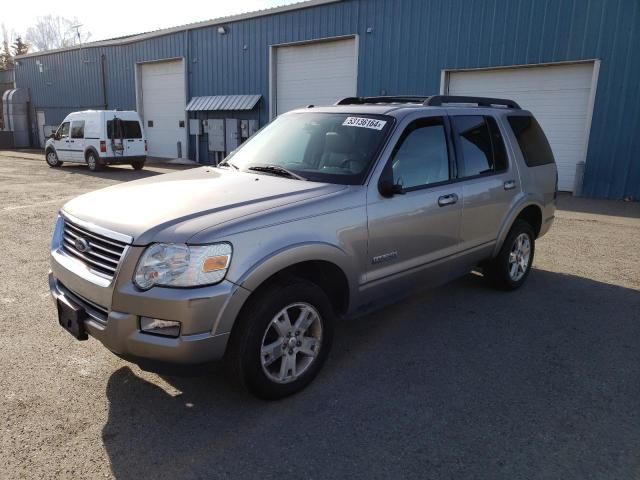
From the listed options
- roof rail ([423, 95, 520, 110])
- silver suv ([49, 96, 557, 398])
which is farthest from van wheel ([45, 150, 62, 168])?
roof rail ([423, 95, 520, 110])

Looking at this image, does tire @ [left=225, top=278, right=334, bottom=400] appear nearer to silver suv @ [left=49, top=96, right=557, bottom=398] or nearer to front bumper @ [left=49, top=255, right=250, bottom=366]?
silver suv @ [left=49, top=96, right=557, bottom=398]

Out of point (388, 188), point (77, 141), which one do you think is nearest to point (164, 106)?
point (77, 141)

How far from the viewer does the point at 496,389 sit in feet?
11.0

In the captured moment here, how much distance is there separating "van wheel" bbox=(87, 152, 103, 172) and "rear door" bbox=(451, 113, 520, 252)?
14787mm

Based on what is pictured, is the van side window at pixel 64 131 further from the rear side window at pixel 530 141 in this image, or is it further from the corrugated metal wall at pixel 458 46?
the rear side window at pixel 530 141

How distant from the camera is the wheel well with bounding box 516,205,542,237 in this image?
533 centimetres

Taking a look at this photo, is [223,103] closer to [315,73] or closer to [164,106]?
[315,73]

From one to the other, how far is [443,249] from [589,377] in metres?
1.39

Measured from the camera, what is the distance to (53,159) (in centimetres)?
1862

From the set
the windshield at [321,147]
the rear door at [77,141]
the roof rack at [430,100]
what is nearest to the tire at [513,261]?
the roof rack at [430,100]

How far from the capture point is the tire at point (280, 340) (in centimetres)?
285

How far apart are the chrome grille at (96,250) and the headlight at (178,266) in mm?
190

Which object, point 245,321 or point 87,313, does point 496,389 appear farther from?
point 87,313

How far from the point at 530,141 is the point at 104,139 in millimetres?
14706
